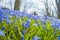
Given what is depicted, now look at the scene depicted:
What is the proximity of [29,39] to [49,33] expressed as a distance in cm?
25

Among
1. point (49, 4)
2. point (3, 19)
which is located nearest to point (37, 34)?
point (3, 19)

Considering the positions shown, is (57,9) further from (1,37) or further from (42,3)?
(1,37)

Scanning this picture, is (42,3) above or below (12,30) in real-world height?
below

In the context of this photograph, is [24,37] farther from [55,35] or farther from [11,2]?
[11,2]

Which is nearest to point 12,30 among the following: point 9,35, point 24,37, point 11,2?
point 9,35

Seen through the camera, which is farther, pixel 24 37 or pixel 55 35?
pixel 55 35

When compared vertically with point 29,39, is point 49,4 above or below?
below

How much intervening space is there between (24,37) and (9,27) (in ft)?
0.81

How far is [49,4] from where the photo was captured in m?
12.9

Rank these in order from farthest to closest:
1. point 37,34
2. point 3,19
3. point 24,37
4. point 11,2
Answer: point 11,2, point 3,19, point 37,34, point 24,37

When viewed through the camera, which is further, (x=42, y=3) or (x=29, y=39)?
(x=42, y=3)

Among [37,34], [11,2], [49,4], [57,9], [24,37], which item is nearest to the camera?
[24,37]

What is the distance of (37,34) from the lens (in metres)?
1.76

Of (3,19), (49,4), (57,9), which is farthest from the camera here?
(49,4)
